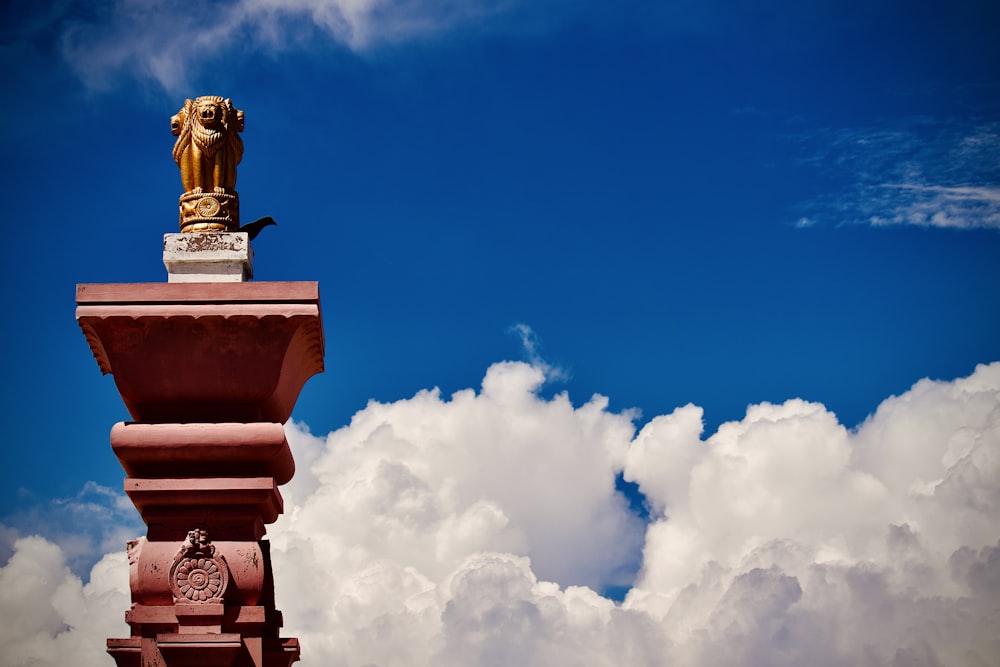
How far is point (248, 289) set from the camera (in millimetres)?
9680

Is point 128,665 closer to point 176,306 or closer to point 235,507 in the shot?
point 235,507

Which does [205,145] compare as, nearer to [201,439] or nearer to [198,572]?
[201,439]

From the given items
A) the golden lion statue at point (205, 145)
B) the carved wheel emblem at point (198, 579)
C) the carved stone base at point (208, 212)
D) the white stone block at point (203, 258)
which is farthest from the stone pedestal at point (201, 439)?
the golden lion statue at point (205, 145)

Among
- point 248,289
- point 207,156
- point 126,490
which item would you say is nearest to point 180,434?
point 126,490

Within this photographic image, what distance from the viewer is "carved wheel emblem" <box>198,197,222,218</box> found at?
10406 millimetres

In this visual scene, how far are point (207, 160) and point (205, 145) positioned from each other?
0.42 feet

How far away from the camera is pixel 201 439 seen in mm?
9734

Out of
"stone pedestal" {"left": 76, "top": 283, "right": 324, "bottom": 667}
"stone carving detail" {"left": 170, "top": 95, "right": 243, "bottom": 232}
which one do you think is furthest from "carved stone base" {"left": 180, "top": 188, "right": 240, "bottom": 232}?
"stone pedestal" {"left": 76, "top": 283, "right": 324, "bottom": 667}

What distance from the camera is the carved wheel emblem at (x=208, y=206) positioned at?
34.1ft

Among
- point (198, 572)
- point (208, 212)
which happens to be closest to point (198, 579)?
point (198, 572)

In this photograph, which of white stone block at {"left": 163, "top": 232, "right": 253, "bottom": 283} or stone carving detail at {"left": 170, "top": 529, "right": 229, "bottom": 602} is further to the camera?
white stone block at {"left": 163, "top": 232, "right": 253, "bottom": 283}

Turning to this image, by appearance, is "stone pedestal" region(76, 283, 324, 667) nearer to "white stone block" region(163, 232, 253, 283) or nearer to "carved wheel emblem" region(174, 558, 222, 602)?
"carved wheel emblem" region(174, 558, 222, 602)

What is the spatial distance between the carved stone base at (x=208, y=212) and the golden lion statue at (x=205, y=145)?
3.1 inches

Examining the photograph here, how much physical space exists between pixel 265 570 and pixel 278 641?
0.58 meters
